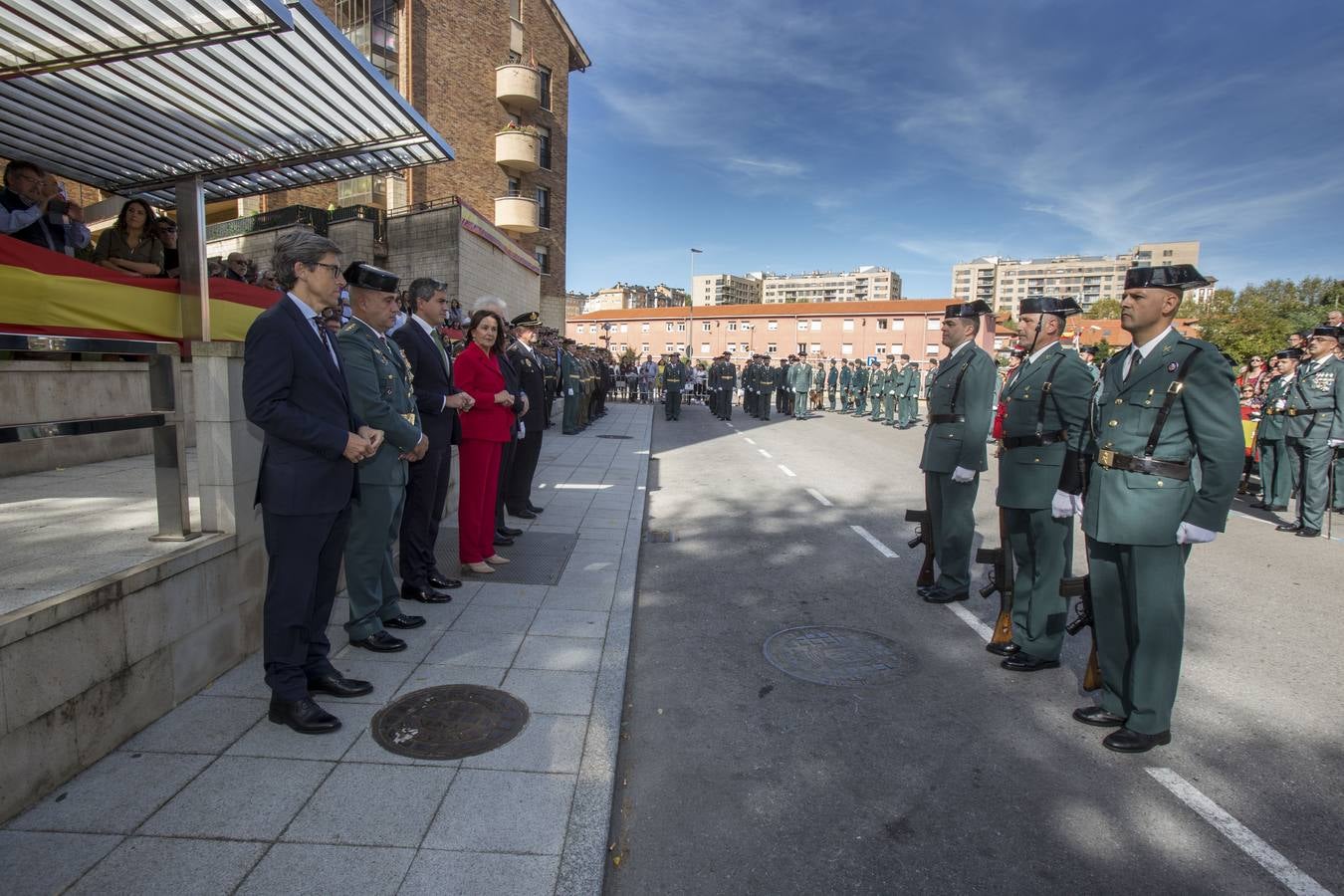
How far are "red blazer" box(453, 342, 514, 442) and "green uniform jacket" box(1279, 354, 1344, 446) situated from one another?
30.7 feet

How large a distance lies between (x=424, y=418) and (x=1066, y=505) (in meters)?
4.11

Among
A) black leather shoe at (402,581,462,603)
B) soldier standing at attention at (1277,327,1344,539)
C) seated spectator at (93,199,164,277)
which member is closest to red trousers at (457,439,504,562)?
black leather shoe at (402,581,462,603)

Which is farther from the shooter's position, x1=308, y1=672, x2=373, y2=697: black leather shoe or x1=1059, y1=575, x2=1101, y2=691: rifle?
x1=1059, y1=575, x2=1101, y2=691: rifle

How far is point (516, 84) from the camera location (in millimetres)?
29969

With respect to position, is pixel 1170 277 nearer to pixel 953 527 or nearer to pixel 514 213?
pixel 953 527

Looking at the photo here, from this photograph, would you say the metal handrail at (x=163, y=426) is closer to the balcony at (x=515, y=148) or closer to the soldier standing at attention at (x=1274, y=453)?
the soldier standing at attention at (x=1274, y=453)

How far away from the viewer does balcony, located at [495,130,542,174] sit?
29938mm

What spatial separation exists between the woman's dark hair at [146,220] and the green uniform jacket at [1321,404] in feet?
39.6

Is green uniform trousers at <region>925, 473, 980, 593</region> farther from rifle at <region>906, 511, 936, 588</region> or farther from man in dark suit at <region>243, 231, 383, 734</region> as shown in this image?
man in dark suit at <region>243, 231, 383, 734</region>

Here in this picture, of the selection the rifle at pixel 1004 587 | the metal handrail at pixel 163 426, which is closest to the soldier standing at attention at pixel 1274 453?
the rifle at pixel 1004 587

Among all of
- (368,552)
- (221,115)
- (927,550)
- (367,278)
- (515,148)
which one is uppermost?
(515,148)

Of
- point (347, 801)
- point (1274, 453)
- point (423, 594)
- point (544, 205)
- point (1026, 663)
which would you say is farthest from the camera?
point (544, 205)

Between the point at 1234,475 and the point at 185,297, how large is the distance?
5.36m

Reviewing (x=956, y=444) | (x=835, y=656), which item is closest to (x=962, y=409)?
(x=956, y=444)
